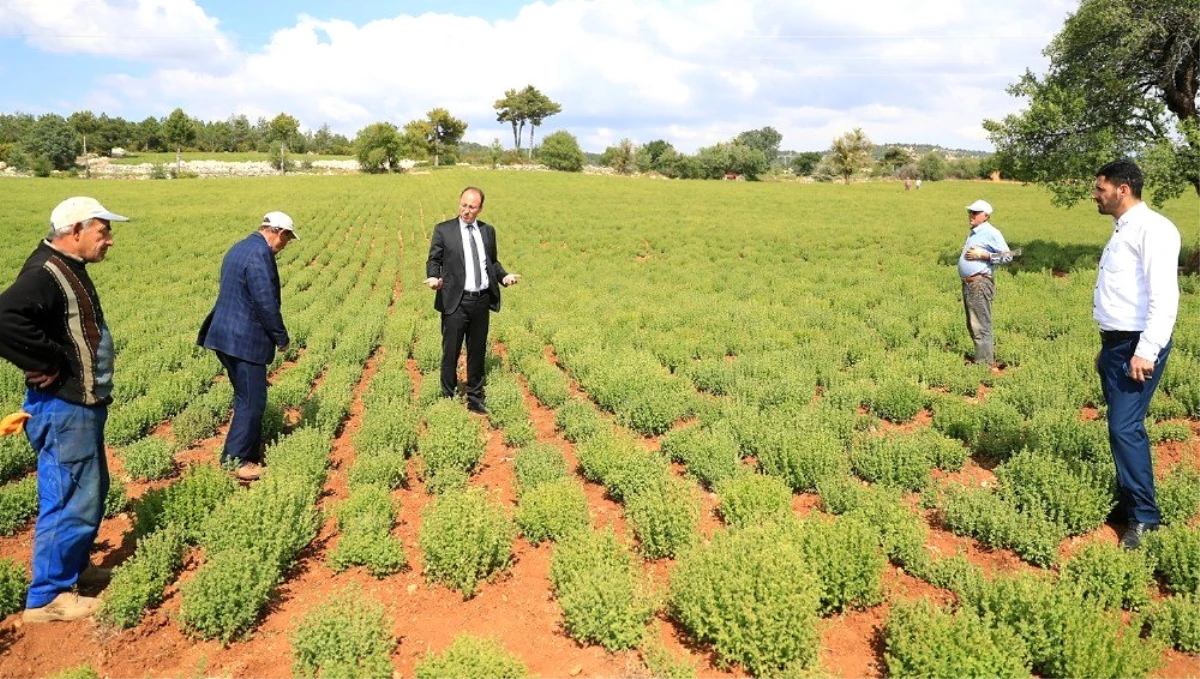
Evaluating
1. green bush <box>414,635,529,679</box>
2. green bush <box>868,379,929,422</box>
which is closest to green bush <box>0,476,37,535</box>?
green bush <box>414,635,529,679</box>

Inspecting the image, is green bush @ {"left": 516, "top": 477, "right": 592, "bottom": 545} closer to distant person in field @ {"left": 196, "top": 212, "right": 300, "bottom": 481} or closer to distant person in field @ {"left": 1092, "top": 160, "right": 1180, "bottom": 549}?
distant person in field @ {"left": 196, "top": 212, "right": 300, "bottom": 481}

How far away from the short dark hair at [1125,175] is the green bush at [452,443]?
526cm

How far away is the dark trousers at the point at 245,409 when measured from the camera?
17.9 ft

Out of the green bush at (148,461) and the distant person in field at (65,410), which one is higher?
the distant person in field at (65,410)

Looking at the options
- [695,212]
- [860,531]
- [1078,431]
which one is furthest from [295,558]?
[695,212]

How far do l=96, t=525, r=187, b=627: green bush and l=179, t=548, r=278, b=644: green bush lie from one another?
0.22 metres

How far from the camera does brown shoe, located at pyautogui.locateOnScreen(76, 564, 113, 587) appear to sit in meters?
4.00

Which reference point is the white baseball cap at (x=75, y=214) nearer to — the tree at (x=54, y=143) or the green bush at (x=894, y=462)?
the green bush at (x=894, y=462)

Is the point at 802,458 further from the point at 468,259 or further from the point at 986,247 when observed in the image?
the point at 986,247

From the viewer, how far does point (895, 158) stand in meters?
94.1

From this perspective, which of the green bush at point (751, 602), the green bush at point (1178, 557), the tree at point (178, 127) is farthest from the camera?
the tree at point (178, 127)

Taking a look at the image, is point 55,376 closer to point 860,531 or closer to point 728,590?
point 728,590

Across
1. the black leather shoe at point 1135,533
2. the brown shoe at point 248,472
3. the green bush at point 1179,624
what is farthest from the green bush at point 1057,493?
the brown shoe at point 248,472

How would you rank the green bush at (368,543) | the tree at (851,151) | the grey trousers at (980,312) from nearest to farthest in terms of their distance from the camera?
1. the green bush at (368,543)
2. the grey trousers at (980,312)
3. the tree at (851,151)
